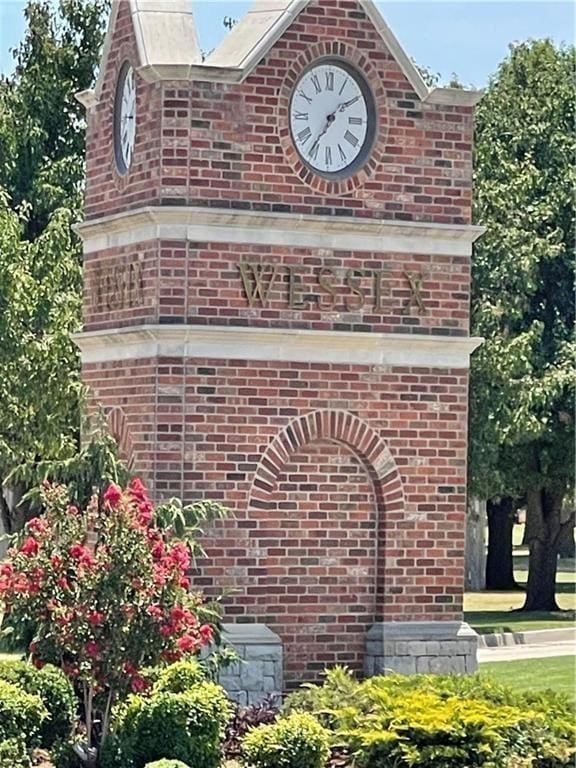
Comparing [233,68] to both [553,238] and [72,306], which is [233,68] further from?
[553,238]

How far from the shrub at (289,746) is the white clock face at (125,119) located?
6010mm

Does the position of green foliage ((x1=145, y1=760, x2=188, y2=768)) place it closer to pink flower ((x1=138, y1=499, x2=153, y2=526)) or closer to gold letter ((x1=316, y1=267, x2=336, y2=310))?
pink flower ((x1=138, y1=499, x2=153, y2=526))

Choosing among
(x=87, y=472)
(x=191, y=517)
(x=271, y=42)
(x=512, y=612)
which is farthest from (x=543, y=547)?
(x=87, y=472)

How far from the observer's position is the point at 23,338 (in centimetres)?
2697

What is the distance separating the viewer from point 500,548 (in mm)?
44781

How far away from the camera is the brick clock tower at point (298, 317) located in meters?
18.0

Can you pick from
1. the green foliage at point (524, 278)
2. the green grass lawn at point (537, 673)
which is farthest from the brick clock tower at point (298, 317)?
the green foliage at point (524, 278)

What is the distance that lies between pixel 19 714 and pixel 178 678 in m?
1.24

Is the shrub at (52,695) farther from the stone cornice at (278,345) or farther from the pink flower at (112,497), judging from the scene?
the stone cornice at (278,345)

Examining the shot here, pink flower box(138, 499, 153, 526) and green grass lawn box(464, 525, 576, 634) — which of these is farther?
green grass lawn box(464, 525, 576, 634)

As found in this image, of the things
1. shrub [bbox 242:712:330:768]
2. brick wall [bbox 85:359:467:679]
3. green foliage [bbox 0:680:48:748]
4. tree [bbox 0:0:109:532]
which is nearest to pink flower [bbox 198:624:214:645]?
shrub [bbox 242:712:330:768]

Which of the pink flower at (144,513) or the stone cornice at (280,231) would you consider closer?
the pink flower at (144,513)

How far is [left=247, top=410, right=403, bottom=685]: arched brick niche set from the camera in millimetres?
18312

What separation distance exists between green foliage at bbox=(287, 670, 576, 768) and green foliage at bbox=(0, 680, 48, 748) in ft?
7.64
